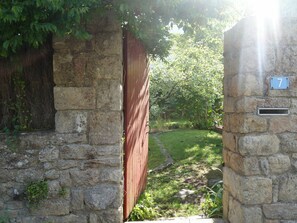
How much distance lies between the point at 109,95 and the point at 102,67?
1.01 ft

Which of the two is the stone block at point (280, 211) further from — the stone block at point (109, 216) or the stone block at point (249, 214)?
the stone block at point (109, 216)

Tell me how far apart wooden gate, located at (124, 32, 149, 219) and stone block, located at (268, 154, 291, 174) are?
1695mm

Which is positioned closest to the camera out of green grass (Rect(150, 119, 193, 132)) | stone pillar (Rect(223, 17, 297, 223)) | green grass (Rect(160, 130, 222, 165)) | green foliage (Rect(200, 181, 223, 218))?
stone pillar (Rect(223, 17, 297, 223))

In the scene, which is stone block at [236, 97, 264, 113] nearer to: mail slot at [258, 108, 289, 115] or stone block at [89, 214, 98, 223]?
mail slot at [258, 108, 289, 115]

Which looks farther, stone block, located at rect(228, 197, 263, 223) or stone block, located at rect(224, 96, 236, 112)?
stone block, located at rect(224, 96, 236, 112)

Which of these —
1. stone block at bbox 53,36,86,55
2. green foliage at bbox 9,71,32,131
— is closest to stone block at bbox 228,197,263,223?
stone block at bbox 53,36,86,55

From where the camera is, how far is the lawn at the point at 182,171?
4887 millimetres

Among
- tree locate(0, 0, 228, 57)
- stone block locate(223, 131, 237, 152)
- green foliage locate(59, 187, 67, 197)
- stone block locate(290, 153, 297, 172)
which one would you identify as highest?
tree locate(0, 0, 228, 57)

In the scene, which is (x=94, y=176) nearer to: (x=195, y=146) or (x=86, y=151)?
(x=86, y=151)

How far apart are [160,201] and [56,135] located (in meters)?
2.43

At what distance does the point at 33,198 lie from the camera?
328 centimetres

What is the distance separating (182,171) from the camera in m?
6.92

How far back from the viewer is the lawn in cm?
489

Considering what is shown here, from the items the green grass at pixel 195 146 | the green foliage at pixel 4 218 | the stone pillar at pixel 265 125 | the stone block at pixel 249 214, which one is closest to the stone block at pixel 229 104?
the stone pillar at pixel 265 125
